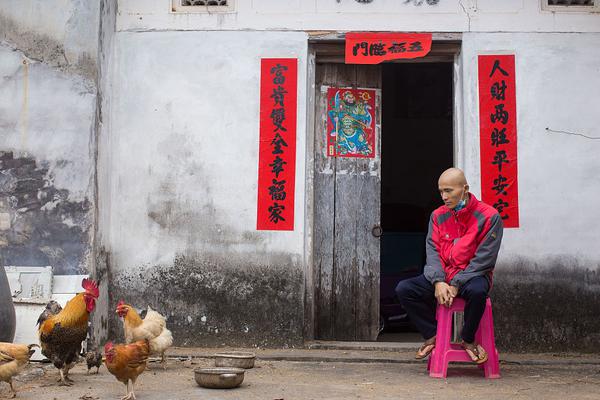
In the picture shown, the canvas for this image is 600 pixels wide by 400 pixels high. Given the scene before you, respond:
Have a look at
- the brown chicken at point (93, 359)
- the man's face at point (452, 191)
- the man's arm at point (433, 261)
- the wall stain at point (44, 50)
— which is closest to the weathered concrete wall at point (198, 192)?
the wall stain at point (44, 50)

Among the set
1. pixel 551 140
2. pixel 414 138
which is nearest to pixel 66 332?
pixel 551 140

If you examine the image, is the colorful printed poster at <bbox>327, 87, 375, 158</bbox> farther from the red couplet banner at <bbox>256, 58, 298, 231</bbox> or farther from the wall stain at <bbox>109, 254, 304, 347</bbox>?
the wall stain at <bbox>109, 254, 304, 347</bbox>

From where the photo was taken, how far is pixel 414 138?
13000mm

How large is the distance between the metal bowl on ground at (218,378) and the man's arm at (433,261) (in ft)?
5.34

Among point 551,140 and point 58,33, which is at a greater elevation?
point 58,33

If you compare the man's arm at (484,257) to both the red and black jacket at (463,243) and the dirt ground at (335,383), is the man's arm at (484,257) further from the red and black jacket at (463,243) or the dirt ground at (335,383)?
the dirt ground at (335,383)

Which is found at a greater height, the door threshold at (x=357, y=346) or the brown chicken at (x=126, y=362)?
the brown chicken at (x=126, y=362)

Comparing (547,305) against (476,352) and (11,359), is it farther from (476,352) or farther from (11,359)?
(11,359)

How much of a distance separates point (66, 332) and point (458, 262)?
9.57 feet

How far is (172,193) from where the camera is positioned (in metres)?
7.46

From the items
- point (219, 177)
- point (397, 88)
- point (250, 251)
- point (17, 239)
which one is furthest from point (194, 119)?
point (397, 88)

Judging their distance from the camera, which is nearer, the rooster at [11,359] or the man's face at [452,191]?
the rooster at [11,359]

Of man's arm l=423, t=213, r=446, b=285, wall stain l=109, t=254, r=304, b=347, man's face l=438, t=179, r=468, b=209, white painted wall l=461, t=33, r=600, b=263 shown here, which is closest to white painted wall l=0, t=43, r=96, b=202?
wall stain l=109, t=254, r=304, b=347

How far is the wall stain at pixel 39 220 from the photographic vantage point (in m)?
6.95
